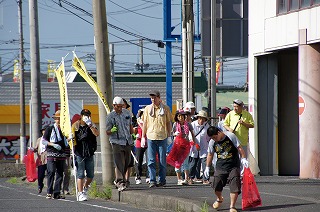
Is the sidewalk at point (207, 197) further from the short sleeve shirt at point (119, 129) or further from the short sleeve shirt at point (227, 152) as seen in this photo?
the short sleeve shirt at point (119, 129)

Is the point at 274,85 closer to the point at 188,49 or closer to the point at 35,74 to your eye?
the point at 188,49

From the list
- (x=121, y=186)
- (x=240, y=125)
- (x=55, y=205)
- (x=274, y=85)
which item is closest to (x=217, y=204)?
(x=55, y=205)

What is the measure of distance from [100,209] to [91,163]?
2.50 meters

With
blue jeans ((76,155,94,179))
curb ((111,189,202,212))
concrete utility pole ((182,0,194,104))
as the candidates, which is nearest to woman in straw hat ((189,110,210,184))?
curb ((111,189,202,212))

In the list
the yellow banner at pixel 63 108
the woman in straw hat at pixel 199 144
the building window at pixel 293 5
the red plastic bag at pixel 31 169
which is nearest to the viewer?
the yellow banner at pixel 63 108

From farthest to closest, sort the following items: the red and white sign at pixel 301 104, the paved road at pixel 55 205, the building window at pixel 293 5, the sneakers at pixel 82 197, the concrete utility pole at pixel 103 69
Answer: the red and white sign at pixel 301 104, the building window at pixel 293 5, the concrete utility pole at pixel 103 69, the sneakers at pixel 82 197, the paved road at pixel 55 205

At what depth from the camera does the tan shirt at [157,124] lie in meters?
18.4

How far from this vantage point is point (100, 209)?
15.6 meters

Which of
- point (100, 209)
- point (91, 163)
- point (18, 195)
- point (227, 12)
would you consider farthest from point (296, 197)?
point (227, 12)

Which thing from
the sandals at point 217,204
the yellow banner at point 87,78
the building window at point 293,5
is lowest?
the sandals at point 217,204

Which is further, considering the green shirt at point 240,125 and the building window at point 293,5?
the building window at point 293,5

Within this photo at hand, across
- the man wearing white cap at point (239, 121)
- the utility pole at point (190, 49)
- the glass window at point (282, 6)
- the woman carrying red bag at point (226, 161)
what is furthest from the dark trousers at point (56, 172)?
the utility pole at point (190, 49)

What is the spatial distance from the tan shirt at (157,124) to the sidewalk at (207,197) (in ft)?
3.52

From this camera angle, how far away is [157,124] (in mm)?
18422
